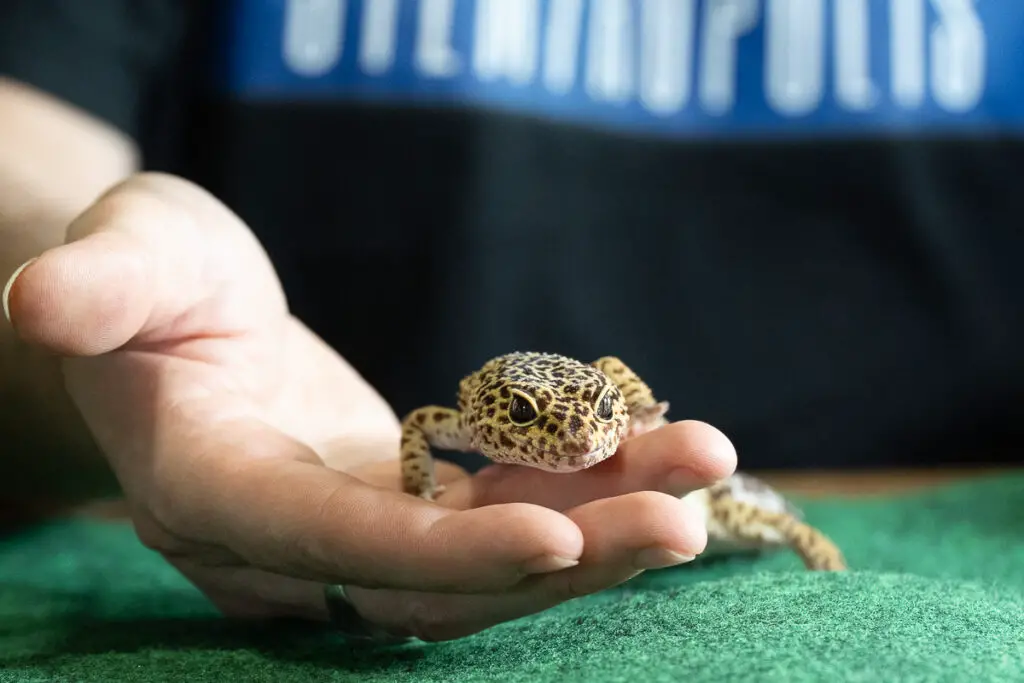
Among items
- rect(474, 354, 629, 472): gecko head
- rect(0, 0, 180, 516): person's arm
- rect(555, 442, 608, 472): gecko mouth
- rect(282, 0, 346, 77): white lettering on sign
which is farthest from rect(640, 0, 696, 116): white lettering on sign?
rect(555, 442, 608, 472): gecko mouth

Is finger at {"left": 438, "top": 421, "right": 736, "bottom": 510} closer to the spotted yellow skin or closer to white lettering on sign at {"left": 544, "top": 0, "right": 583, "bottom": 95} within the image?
the spotted yellow skin

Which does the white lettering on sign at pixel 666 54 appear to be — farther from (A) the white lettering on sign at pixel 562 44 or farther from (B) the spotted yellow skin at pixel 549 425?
(B) the spotted yellow skin at pixel 549 425

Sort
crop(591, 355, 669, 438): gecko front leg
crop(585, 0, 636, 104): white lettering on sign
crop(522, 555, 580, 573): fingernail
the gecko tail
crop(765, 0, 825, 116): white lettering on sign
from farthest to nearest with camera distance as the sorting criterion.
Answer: crop(585, 0, 636, 104): white lettering on sign
crop(765, 0, 825, 116): white lettering on sign
the gecko tail
crop(591, 355, 669, 438): gecko front leg
crop(522, 555, 580, 573): fingernail

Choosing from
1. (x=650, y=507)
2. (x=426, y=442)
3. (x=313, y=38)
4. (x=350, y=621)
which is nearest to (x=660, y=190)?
(x=313, y=38)

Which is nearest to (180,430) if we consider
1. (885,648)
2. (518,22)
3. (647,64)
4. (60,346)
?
(60,346)

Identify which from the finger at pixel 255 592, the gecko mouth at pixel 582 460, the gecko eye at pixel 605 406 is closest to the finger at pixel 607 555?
the gecko mouth at pixel 582 460

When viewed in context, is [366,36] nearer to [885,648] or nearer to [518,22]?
[518,22]
